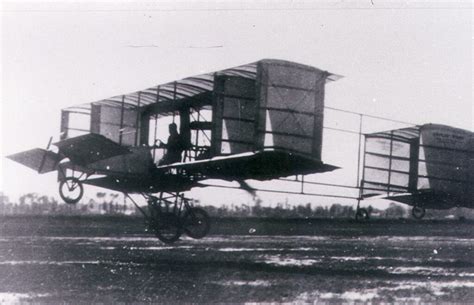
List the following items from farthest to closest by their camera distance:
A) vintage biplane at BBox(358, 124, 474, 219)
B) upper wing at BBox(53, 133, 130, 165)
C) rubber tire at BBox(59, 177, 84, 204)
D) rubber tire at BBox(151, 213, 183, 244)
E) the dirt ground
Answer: vintage biplane at BBox(358, 124, 474, 219)
rubber tire at BBox(151, 213, 183, 244)
rubber tire at BBox(59, 177, 84, 204)
upper wing at BBox(53, 133, 130, 165)
the dirt ground

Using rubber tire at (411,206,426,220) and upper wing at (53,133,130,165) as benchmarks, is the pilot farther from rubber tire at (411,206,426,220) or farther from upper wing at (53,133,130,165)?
rubber tire at (411,206,426,220)

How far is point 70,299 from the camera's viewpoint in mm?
11500

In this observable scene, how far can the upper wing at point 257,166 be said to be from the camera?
1675 cm

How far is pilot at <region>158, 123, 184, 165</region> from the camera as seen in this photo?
19.3 meters

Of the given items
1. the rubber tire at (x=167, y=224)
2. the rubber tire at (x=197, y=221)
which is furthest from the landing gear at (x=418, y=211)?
the rubber tire at (x=167, y=224)

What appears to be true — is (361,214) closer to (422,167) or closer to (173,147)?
(422,167)

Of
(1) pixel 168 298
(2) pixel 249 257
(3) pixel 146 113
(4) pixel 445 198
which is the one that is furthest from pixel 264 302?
(4) pixel 445 198

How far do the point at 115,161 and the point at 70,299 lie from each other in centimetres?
774

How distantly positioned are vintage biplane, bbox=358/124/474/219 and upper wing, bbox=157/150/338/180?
20.5 ft

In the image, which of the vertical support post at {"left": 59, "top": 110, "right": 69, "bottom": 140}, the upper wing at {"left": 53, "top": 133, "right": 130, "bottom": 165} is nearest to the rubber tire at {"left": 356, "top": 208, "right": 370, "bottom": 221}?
the upper wing at {"left": 53, "top": 133, "right": 130, "bottom": 165}

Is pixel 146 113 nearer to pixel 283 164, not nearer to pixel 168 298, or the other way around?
pixel 283 164

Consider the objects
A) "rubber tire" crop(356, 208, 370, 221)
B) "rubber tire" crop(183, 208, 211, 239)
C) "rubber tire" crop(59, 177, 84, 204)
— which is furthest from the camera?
"rubber tire" crop(356, 208, 370, 221)

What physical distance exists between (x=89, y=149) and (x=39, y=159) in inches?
122

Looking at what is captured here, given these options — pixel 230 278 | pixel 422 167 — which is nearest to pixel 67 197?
pixel 230 278
